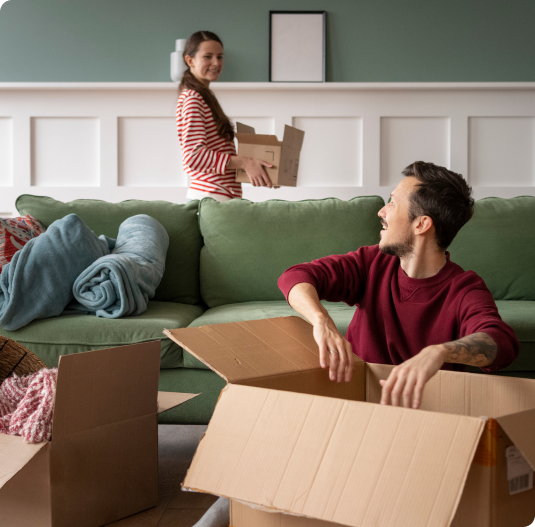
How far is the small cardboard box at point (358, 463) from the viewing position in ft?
1.89

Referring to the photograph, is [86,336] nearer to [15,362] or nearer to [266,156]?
[15,362]

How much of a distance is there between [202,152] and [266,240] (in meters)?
0.58

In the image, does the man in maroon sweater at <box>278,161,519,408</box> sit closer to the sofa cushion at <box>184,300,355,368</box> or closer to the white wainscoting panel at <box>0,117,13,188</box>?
the sofa cushion at <box>184,300,355,368</box>

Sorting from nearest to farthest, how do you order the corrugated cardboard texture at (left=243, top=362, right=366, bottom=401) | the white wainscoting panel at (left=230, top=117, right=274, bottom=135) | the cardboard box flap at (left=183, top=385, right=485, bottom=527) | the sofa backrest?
the cardboard box flap at (left=183, top=385, right=485, bottom=527)
the corrugated cardboard texture at (left=243, top=362, right=366, bottom=401)
the sofa backrest
the white wainscoting panel at (left=230, top=117, right=274, bottom=135)

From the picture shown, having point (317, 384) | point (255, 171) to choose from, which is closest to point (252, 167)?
point (255, 171)

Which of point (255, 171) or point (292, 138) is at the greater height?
point (292, 138)

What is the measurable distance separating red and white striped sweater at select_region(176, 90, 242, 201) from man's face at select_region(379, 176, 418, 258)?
1.33 m

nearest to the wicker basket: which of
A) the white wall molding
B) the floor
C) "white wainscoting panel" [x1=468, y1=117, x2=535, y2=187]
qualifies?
the floor

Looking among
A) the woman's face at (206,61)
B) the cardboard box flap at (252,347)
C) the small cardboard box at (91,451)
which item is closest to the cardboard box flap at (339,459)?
the cardboard box flap at (252,347)

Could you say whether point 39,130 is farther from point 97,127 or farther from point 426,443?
point 426,443

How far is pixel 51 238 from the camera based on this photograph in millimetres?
1698

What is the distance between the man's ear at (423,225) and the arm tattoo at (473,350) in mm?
295

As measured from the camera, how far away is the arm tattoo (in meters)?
0.86

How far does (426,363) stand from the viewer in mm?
812
